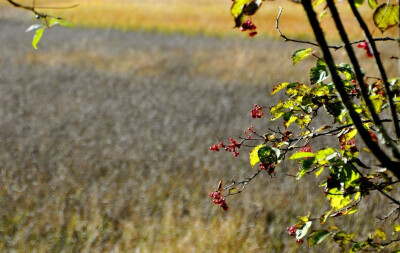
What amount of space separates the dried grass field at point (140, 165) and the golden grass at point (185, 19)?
4.12 metres

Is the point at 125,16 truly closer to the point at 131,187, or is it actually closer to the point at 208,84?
the point at 208,84

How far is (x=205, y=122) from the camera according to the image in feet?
19.5

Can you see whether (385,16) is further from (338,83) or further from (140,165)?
(140,165)

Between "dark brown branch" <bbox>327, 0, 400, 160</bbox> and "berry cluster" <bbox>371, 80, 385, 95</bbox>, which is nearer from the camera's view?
"dark brown branch" <bbox>327, 0, 400, 160</bbox>

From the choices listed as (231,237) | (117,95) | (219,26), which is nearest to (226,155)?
(231,237)

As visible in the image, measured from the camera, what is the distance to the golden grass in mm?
13271

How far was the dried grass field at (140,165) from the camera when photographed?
3.24 meters

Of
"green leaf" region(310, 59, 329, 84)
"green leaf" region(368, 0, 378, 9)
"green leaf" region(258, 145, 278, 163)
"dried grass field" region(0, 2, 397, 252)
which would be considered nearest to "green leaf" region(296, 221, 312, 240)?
"green leaf" region(258, 145, 278, 163)

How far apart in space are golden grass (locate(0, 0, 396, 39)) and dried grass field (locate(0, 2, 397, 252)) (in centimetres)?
412

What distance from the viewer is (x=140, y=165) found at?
449 cm

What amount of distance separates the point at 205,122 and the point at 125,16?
12.7m

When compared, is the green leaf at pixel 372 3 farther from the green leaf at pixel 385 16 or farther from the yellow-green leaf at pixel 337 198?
the yellow-green leaf at pixel 337 198

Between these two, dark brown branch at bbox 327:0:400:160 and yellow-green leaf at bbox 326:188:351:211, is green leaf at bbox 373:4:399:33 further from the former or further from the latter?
yellow-green leaf at bbox 326:188:351:211

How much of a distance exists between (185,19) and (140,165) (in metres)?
12.6
